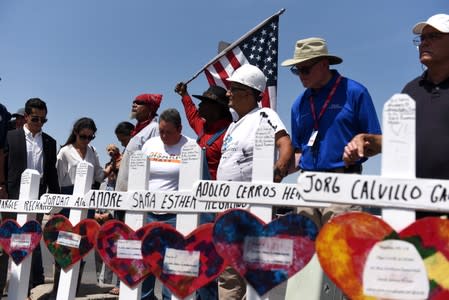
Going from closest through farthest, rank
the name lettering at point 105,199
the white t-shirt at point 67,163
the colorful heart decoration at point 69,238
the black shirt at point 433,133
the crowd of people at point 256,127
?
the black shirt at point 433,133 < the crowd of people at point 256,127 < the name lettering at point 105,199 < the colorful heart decoration at point 69,238 < the white t-shirt at point 67,163

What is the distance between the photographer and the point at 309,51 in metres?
3.49

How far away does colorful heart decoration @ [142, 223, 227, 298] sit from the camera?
266 centimetres

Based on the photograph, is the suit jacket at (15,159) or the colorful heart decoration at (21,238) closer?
the colorful heart decoration at (21,238)

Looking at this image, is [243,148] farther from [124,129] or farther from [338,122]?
[124,129]

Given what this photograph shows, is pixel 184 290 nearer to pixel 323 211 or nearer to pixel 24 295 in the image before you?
pixel 323 211

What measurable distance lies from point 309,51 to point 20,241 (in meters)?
2.24

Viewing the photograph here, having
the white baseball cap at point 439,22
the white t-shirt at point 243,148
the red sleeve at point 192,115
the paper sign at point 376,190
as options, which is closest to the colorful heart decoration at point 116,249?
the white t-shirt at point 243,148

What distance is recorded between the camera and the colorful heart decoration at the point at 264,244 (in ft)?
7.66

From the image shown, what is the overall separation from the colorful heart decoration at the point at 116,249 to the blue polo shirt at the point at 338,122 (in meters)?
1.16

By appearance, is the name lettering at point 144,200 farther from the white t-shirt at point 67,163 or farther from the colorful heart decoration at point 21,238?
the white t-shirt at point 67,163

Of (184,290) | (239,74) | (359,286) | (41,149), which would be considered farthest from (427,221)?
(41,149)

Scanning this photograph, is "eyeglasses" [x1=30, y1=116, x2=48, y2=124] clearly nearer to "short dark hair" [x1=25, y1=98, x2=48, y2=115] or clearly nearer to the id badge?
"short dark hair" [x1=25, y1=98, x2=48, y2=115]

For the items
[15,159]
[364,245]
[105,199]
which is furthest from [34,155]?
[364,245]

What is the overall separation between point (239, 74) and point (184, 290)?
1.56m
